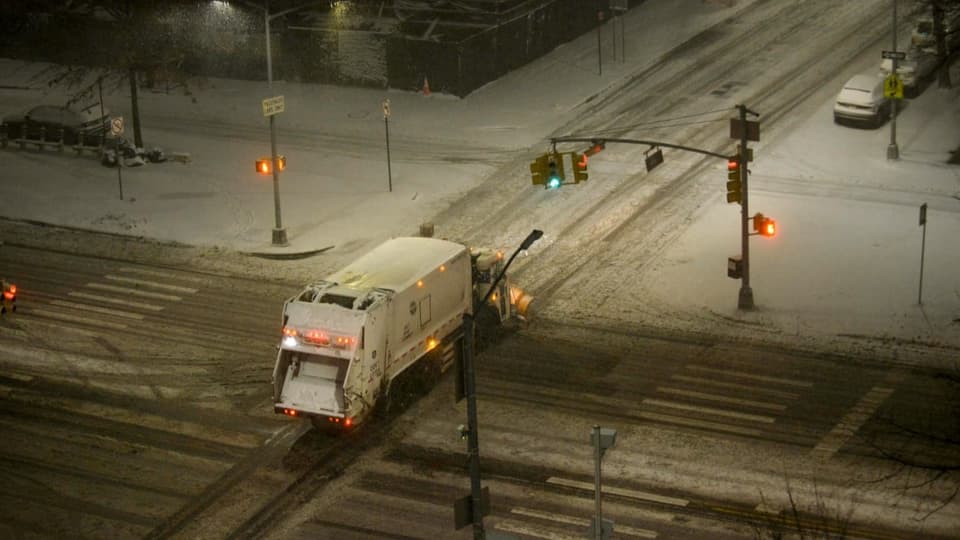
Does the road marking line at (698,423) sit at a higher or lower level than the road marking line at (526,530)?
higher

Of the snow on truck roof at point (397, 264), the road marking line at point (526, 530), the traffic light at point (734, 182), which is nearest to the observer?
the road marking line at point (526, 530)

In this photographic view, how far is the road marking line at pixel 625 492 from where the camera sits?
98.5 ft

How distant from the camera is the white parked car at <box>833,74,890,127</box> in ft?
180

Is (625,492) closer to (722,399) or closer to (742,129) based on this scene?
(722,399)

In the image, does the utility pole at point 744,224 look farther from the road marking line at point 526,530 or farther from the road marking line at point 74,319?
the road marking line at point 74,319

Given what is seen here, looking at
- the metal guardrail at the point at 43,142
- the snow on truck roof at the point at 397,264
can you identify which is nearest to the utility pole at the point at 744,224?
the snow on truck roof at the point at 397,264

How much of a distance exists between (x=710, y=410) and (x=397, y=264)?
314 inches

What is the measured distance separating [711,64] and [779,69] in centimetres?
303

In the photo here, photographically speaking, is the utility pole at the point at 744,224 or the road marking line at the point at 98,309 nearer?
the utility pole at the point at 744,224

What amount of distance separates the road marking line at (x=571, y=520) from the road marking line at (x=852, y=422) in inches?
204

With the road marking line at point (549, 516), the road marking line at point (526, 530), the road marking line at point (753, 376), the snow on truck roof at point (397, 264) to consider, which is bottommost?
the road marking line at point (526, 530)

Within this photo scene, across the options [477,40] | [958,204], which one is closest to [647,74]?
[477,40]

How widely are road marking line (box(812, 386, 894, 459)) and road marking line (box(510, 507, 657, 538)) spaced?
5.18 meters

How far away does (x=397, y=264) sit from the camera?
35344 millimetres
